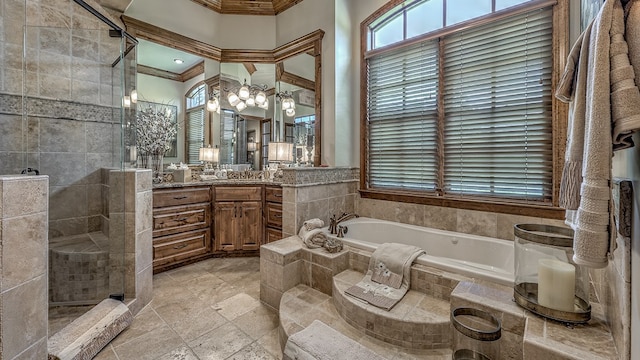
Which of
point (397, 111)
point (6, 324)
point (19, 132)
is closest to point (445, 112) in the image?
point (397, 111)

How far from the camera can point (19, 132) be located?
7.62 feet

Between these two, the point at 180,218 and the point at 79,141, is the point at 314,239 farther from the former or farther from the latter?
the point at 79,141

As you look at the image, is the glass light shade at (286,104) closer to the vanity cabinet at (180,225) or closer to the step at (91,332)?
the vanity cabinet at (180,225)

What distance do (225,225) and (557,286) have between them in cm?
296

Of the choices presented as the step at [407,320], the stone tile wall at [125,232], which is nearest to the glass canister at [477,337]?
the step at [407,320]

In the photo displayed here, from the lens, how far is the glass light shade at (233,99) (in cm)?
369

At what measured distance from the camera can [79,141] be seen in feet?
8.56

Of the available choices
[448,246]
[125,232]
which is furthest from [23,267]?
[448,246]

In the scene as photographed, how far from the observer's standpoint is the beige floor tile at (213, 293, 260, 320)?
2.05m

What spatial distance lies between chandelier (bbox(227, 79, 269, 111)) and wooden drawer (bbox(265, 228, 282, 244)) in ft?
5.72

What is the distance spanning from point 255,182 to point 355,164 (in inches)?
49.7

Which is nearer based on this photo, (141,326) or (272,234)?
(141,326)

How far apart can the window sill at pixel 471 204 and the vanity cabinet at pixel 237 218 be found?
4.38ft

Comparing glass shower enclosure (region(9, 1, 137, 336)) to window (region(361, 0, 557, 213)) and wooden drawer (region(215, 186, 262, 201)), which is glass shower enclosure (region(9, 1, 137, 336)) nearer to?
wooden drawer (region(215, 186, 262, 201))
